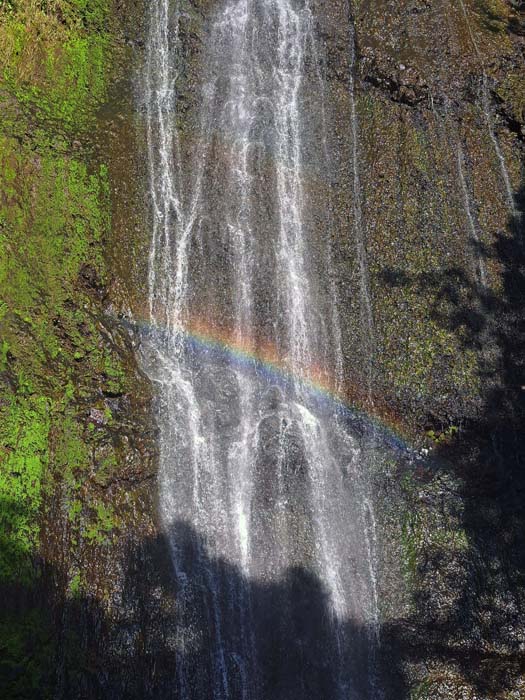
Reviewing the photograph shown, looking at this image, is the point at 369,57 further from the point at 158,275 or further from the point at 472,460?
the point at 472,460

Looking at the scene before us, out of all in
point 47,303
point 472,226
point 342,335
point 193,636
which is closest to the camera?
point 193,636

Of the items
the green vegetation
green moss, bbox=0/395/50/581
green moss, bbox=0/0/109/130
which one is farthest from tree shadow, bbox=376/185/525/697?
green moss, bbox=0/0/109/130

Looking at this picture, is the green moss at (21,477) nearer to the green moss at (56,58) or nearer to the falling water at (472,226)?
the green moss at (56,58)

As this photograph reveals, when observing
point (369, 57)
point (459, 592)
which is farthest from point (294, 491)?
Answer: point (369, 57)

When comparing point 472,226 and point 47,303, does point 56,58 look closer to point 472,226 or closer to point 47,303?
point 47,303

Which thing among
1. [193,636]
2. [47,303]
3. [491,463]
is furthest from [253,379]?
[491,463]

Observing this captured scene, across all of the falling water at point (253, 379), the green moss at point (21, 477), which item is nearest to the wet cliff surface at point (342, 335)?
the green moss at point (21, 477)
